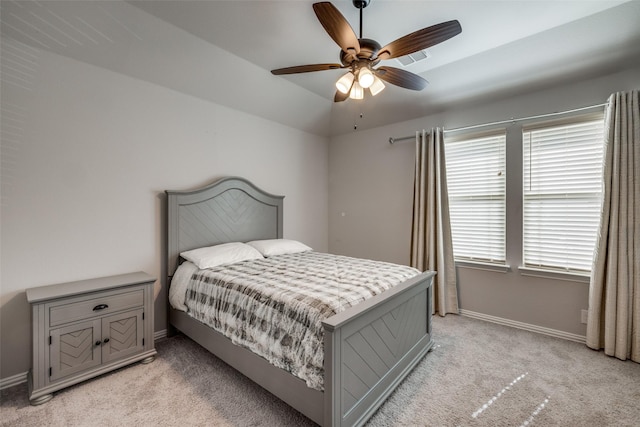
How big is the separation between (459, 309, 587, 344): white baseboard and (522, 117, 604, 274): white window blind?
0.63 meters

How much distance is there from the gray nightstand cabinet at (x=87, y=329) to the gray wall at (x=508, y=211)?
2948 millimetres

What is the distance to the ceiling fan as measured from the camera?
5.10ft

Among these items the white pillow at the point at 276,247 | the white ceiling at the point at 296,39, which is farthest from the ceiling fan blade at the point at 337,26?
the white pillow at the point at 276,247

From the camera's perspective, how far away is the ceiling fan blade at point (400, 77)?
204cm

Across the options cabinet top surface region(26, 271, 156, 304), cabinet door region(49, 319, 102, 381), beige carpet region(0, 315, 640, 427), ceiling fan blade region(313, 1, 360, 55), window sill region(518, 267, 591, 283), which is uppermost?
ceiling fan blade region(313, 1, 360, 55)

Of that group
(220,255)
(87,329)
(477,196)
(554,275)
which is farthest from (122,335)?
(554,275)

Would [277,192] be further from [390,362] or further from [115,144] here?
[390,362]

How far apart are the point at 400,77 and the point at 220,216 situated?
2356mm

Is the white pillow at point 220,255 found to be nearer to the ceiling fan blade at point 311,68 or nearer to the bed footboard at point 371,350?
the bed footboard at point 371,350

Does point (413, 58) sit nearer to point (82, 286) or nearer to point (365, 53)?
point (365, 53)

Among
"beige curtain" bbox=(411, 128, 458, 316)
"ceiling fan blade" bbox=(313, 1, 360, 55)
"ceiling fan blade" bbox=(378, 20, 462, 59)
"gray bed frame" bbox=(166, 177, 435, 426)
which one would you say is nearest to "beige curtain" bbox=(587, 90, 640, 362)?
"beige curtain" bbox=(411, 128, 458, 316)

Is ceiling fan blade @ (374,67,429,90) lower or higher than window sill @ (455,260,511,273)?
higher

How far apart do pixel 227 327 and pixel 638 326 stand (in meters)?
3.38

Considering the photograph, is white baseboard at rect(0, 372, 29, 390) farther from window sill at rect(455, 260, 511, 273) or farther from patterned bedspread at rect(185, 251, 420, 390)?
window sill at rect(455, 260, 511, 273)
